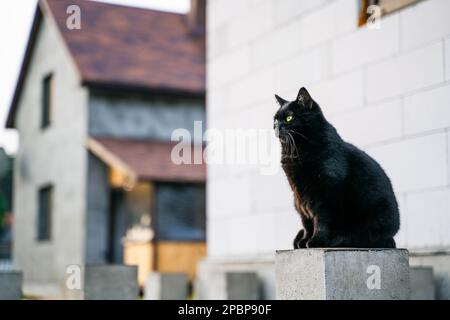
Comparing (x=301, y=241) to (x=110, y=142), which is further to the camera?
(x=110, y=142)

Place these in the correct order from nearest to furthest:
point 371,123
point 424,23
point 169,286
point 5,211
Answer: point 424,23 → point 371,123 → point 169,286 → point 5,211

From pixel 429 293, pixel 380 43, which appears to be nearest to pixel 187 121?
pixel 380 43

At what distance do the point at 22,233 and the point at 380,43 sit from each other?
1484cm

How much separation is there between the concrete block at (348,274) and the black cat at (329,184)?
160 millimetres

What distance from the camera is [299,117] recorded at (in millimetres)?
4871

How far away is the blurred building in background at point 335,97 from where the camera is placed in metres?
6.73

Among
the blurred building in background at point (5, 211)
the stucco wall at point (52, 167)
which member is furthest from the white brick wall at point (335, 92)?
the blurred building in background at point (5, 211)

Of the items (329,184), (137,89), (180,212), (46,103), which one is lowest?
(329,184)

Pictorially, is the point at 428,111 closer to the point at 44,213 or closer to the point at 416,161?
the point at 416,161

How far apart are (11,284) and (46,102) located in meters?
11.8

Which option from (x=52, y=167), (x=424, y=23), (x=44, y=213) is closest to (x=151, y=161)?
(x=52, y=167)

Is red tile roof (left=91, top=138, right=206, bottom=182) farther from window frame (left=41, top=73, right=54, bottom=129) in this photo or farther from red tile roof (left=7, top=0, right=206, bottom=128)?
window frame (left=41, top=73, right=54, bottom=129)

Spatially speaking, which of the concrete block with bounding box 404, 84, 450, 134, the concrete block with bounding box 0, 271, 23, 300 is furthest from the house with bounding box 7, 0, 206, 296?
the concrete block with bounding box 404, 84, 450, 134

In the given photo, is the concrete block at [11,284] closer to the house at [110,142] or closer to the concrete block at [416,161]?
the concrete block at [416,161]
